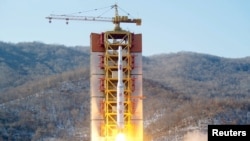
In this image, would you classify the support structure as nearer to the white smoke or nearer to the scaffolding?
the scaffolding

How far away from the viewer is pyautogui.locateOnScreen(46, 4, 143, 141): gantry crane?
237 ft

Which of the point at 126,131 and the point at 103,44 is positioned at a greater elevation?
the point at 103,44

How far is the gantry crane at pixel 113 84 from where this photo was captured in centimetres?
7231

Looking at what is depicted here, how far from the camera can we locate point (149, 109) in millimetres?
175750

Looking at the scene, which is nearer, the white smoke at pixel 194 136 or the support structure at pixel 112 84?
the support structure at pixel 112 84

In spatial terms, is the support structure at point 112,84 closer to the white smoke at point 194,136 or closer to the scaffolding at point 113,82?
the scaffolding at point 113,82

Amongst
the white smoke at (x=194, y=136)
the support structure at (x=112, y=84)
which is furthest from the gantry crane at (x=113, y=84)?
the white smoke at (x=194, y=136)

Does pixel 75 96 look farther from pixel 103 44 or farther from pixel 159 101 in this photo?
pixel 103 44

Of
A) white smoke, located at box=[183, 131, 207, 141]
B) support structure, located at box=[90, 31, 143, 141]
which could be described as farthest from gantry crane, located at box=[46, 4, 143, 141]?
white smoke, located at box=[183, 131, 207, 141]

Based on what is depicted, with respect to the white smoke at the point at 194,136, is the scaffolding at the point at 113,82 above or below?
above

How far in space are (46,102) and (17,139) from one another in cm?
3372

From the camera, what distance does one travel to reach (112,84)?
238 feet

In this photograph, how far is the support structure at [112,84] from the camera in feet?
237

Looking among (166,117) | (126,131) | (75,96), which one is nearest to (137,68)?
(126,131)
